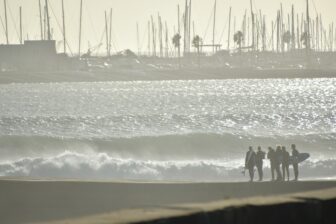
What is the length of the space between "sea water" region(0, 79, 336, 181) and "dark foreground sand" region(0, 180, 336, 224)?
26.3ft

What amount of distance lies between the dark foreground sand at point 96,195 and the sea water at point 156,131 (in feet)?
26.3

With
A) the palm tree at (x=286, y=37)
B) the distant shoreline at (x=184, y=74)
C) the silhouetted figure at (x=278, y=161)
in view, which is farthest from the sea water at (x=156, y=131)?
the palm tree at (x=286, y=37)

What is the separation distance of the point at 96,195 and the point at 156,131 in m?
32.8

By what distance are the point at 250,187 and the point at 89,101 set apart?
66310 mm

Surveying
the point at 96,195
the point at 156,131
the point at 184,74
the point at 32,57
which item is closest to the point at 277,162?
the point at 96,195

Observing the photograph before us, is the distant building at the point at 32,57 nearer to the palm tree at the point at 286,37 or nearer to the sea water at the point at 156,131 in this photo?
the sea water at the point at 156,131

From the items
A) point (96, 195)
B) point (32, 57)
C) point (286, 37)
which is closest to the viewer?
point (96, 195)

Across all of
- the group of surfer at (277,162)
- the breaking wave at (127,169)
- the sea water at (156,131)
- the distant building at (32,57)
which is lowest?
the sea water at (156,131)

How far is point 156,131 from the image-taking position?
5016 cm

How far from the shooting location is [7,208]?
16.7 metres

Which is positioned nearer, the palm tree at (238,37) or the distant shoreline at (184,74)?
Answer: the distant shoreline at (184,74)

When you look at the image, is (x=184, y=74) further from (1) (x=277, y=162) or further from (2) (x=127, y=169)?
(1) (x=277, y=162)

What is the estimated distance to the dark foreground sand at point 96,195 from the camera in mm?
17016

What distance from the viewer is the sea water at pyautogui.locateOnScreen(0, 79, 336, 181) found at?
2919 centimetres
